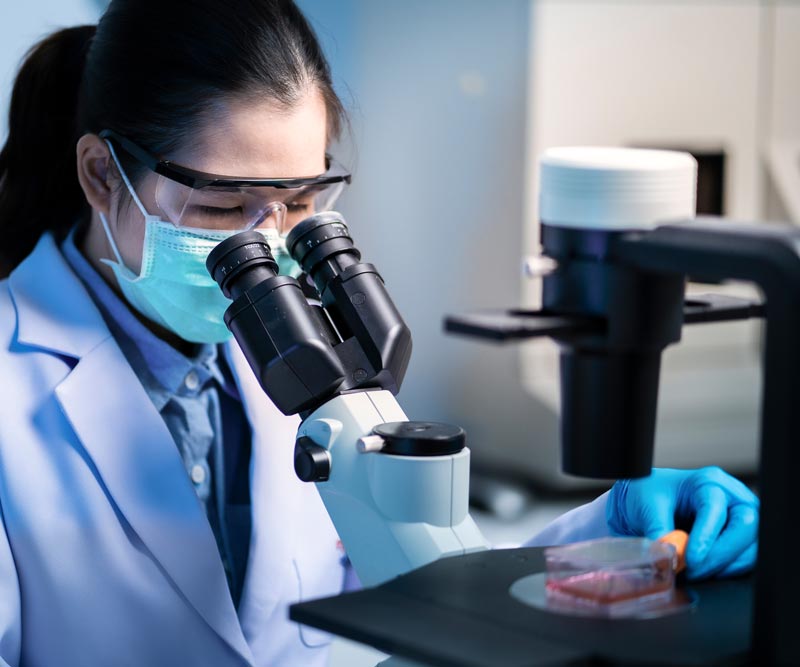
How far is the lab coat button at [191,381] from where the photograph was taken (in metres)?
1.41

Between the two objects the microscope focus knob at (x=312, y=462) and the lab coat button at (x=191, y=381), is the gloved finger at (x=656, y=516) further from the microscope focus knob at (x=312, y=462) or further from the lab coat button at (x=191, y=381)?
the lab coat button at (x=191, y=381)

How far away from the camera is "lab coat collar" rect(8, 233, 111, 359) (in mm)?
1315

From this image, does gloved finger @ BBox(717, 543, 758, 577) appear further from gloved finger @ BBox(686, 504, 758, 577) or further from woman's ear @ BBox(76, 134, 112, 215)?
woman's ear @ BBox(76, 134, 112, 215)

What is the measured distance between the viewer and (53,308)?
134cm

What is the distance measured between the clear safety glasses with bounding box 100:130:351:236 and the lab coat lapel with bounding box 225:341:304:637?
0.24 metres

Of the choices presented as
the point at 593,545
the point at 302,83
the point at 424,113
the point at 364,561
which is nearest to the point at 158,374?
the point at 302,83

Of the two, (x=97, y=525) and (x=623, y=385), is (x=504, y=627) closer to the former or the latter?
(x=623, y=385)

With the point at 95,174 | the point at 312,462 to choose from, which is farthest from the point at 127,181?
the point at 312,462

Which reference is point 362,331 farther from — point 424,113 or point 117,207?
point 424,113

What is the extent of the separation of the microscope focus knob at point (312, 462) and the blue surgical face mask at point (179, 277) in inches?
14.9

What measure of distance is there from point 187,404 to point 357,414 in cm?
47

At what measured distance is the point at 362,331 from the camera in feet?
3.55

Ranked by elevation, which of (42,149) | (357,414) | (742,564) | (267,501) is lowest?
(267,501)

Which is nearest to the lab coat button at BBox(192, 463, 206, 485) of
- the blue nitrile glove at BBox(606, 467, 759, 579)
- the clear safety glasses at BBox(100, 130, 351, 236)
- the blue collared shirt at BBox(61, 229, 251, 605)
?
the blue collared shirt at BBox(61, 229, 251, 605)
